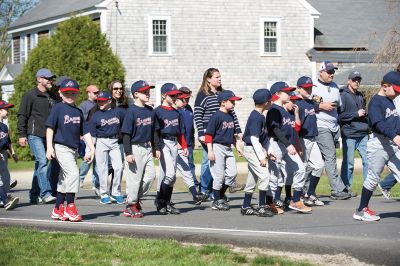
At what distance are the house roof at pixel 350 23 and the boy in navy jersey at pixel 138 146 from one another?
31.5 metres

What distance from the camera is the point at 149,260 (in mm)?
9570

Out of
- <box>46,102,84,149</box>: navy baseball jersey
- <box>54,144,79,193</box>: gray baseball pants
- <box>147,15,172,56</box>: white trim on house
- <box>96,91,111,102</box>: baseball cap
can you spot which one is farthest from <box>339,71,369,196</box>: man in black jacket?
<box>147,15,172,56</box>: white trim on house

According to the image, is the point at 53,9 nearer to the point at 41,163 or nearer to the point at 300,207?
the point at 41,163

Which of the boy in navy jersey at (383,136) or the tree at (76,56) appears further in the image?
the tree at (76,56)

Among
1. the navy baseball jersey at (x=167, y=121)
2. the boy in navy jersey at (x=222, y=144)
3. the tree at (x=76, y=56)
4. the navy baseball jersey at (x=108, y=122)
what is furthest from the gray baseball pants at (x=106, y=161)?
the tree at (x=76, y=56)

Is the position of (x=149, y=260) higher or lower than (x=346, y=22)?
lower

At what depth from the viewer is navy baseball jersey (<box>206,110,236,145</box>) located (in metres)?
14.4

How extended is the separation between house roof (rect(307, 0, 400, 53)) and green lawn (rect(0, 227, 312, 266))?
113ft

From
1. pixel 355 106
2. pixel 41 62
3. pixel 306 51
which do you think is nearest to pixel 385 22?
pixel 306 51

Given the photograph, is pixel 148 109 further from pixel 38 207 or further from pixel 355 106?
pixel 355 106

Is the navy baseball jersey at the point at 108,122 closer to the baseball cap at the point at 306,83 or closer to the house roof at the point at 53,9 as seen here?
the baseball cap at the point at 306,83

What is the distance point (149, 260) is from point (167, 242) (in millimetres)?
1104

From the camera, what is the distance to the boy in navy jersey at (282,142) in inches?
543

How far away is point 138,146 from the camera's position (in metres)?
13.5
